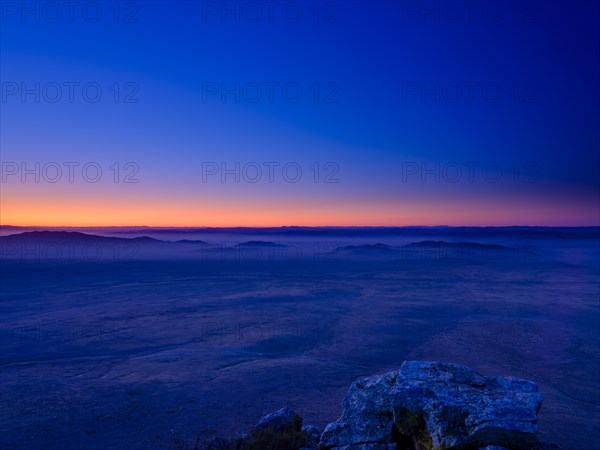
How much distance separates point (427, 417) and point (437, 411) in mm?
174

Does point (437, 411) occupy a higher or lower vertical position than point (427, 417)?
higher

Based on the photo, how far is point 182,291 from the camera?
31.3m

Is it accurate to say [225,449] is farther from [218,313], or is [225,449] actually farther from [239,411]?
[218,313]

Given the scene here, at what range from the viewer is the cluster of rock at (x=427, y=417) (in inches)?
203

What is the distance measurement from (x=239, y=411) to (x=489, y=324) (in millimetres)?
13703

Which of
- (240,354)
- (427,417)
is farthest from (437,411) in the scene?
(240,354)

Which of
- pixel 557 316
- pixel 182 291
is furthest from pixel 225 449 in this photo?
pixel 182 291

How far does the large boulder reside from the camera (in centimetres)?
514

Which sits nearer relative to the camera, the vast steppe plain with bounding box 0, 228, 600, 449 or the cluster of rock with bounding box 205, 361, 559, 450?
the cluster of rock with bounding box 205, 361, 559, 450

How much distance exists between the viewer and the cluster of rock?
5152 millimetres

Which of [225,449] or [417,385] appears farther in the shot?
[225,449]

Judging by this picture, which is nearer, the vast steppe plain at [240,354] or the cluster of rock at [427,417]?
the cluster of rock at [427,417]

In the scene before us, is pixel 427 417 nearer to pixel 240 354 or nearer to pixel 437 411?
pixel 437 411

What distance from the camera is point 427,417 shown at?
5.58m
